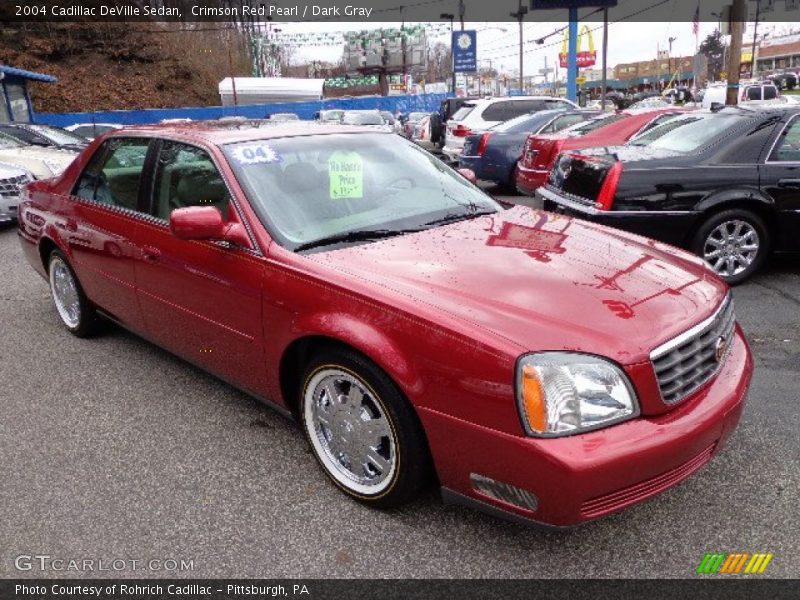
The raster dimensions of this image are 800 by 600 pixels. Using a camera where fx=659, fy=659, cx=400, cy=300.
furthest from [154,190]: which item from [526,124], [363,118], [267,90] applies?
[267,90]

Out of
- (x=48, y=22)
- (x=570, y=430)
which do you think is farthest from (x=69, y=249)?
(x=48, y=22)

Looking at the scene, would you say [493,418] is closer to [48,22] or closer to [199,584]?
[199,584]

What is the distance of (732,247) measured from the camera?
5.63 m

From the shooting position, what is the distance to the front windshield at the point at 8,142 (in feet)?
38.6

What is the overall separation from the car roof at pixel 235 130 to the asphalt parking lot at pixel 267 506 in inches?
57.4

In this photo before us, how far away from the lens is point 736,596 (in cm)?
223

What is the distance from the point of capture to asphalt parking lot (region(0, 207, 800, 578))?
2445 mm

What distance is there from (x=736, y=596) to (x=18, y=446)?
3.25m

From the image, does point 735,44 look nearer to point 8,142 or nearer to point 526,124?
point 526,124

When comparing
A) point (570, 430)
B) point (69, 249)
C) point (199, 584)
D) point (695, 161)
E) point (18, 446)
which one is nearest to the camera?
point (570, 430)

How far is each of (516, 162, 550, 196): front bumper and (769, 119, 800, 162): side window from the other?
3.17 metres

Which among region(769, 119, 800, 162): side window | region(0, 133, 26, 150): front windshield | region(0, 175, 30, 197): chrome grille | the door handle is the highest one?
region(0, 133, 26, 150): front windshield

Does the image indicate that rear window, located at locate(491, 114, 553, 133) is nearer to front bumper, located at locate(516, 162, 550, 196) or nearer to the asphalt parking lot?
front bumper, located at locate(516, 162, 550, 196)

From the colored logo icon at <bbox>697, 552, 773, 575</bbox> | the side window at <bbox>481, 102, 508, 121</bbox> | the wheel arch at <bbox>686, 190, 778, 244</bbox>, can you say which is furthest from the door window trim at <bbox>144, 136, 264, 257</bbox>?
the side window at <bbox>481, 102, 508, 121</bbox>
